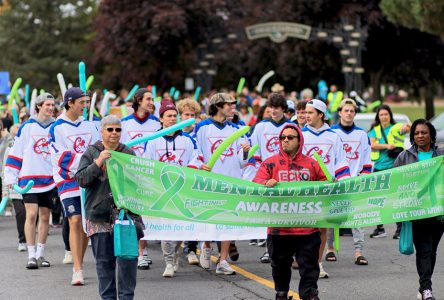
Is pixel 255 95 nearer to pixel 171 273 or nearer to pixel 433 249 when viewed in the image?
pixel 171 273

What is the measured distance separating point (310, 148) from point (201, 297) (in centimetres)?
225

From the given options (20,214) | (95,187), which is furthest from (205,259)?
(95,187)

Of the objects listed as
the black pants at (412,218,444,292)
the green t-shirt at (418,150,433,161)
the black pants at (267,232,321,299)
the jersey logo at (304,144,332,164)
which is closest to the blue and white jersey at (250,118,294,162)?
the jersey logo at (304,144,332,164)

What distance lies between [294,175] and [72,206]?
281 cm

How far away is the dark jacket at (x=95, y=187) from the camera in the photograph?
9672mm

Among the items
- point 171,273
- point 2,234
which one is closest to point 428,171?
point 171,273

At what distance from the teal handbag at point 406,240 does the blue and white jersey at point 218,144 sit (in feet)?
9.29

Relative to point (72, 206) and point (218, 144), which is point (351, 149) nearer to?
point (218, 144)

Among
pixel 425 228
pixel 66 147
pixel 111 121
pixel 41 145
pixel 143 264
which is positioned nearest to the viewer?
pixel 111 121

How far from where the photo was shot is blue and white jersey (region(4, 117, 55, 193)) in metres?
13.4

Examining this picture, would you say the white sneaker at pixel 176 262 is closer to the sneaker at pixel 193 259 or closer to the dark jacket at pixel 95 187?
the sneaker at pixel 193 259

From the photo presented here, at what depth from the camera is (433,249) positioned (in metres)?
10.6

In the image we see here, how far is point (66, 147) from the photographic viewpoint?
1206cm

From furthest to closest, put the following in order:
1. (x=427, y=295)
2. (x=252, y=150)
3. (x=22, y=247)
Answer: (x=22, y=247) → (x=252, y=150) → (x=427, y=295)
